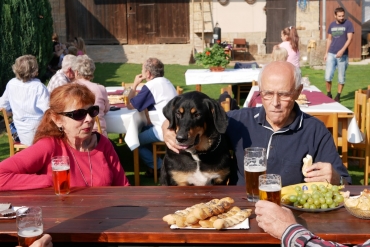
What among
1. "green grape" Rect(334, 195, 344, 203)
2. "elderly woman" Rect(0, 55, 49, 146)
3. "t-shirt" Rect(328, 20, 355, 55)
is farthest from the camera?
"t-shirt" Rect(328, 20, 355, 55)

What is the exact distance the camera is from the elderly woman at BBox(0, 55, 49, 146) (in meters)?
6.87

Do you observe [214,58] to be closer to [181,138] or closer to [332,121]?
[332,121]

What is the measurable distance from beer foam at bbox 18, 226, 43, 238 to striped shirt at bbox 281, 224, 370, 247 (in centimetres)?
107

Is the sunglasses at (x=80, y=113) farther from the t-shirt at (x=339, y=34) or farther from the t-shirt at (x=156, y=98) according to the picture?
the t-shirt at (x=339, y=34)

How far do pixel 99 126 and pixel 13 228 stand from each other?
12.0ft

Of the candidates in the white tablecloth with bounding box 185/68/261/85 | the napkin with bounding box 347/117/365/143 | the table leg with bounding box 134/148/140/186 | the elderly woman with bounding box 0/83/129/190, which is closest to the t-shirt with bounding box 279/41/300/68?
the white tablecloth with bounding box 185/68/261/85

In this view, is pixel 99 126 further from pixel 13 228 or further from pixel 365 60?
pixel 365 60

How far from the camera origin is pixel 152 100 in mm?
7074

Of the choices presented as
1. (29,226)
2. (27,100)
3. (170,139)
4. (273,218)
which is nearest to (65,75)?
(27,100)

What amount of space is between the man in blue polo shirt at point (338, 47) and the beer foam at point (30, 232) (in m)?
11.0

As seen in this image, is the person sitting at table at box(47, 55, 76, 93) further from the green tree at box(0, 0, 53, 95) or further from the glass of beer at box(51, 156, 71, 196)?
the glass of beer at box(51, 156, 71, 196)

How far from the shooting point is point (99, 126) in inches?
247

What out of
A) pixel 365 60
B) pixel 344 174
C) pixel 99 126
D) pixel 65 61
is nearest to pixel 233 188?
pixel 344 174

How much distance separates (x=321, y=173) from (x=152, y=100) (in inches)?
166
